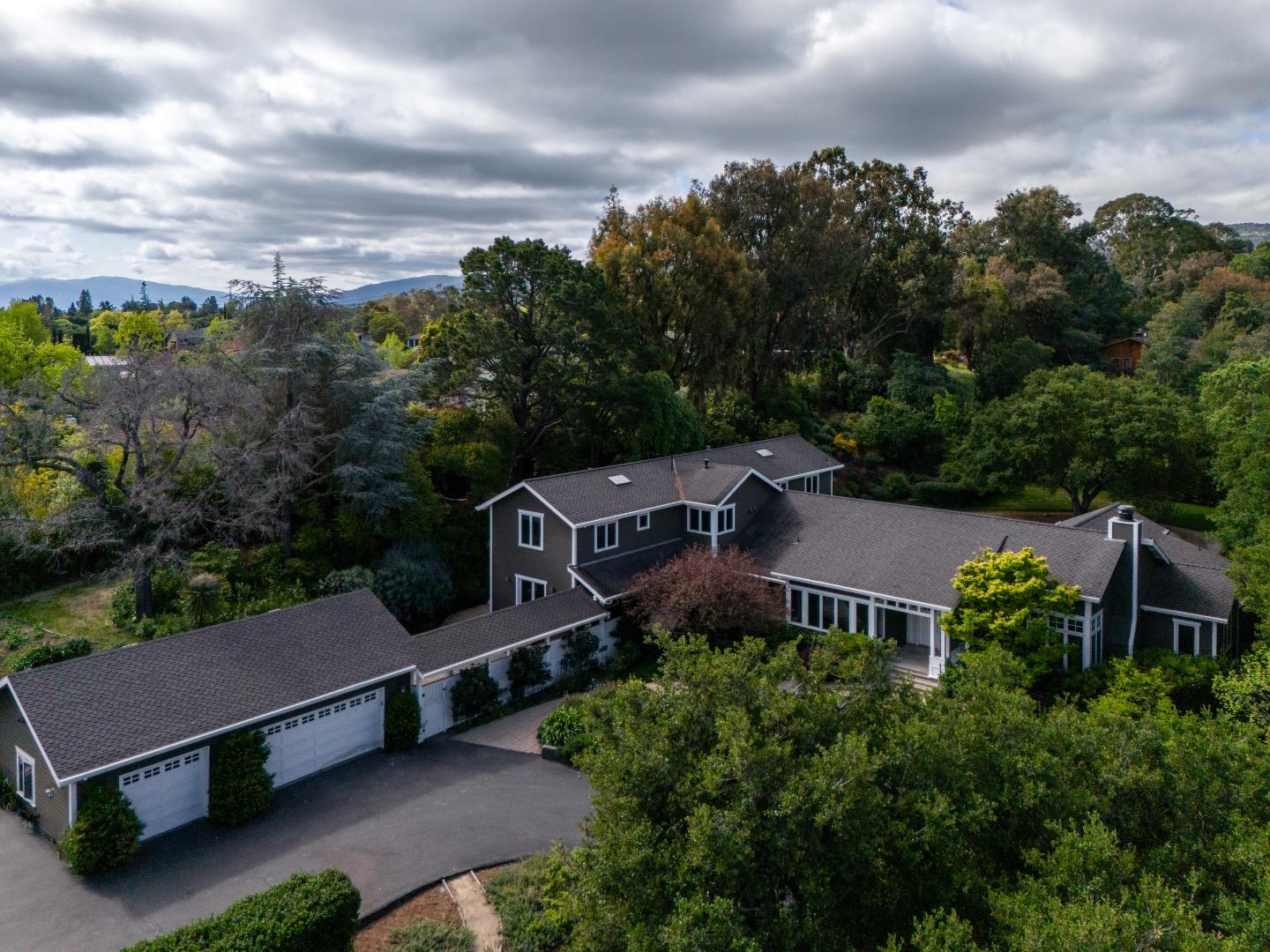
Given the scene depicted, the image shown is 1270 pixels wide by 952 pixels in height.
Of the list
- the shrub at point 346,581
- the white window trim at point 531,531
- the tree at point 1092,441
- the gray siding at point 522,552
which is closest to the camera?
the gray siding at point 522,552

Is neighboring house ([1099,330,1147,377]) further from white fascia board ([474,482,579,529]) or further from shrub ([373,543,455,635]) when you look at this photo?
shrub ([373,543,455,635])

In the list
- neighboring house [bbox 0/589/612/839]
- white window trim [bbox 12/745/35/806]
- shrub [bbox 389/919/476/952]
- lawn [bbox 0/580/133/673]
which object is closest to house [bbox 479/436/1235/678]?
neighboring house [bbox 0/589/612/839]

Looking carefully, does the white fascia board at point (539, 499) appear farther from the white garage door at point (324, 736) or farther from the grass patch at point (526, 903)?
the grass patch at point (526, 903)

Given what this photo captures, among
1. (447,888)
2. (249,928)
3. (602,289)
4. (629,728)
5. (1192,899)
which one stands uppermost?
(602,289)

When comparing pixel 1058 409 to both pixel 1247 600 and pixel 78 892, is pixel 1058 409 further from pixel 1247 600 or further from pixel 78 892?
pixel 78 892

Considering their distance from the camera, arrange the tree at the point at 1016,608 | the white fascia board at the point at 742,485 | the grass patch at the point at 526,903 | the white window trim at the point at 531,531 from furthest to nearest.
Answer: the white fascia board at the point at 742,485
the white window trim at the point at 531,531
the tree at the point at 1016,608
the grass patch at the point at 526,903

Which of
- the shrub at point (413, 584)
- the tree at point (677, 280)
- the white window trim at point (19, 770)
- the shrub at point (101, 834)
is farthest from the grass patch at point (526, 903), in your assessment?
the tree at point (677, 280)

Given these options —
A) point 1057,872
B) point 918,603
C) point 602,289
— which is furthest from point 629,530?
point 1057,872
